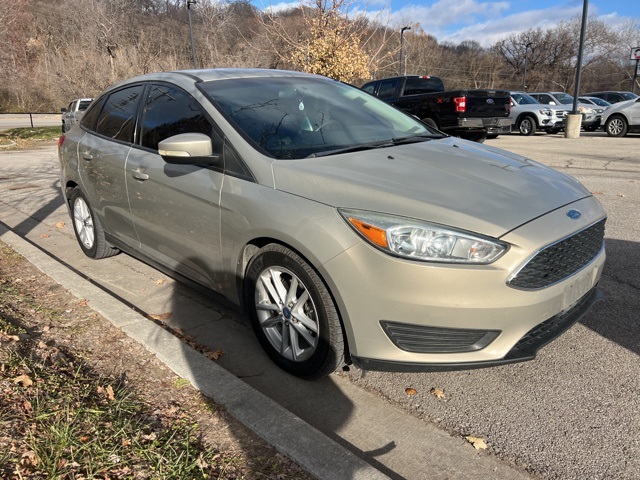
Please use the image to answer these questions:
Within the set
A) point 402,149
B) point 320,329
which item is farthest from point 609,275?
point 320,329

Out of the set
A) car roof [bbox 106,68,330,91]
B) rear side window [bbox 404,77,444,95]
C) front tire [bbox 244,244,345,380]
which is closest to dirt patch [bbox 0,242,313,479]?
front tire [bbox 244,244,345,380]

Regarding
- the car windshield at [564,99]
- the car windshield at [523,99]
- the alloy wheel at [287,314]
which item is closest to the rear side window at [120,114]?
the alloy wheel at [287,314]

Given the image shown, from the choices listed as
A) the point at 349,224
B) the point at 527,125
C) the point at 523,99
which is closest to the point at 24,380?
the point at 349,224

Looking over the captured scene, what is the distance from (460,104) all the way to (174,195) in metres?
10.7

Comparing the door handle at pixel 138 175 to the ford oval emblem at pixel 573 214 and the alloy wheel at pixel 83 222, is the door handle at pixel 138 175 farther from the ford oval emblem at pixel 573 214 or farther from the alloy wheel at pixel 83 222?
the ford oval emblem at pixel 573 214

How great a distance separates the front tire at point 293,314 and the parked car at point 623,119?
55.0ft

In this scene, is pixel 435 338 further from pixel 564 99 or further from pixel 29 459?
pixel 564 99

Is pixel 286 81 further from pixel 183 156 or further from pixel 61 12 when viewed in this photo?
pixel 61 12

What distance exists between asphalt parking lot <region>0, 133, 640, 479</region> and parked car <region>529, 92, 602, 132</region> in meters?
19.0

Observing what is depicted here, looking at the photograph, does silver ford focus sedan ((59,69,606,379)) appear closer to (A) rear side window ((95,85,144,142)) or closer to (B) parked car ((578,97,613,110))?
(A) rear side window ((95,85,144,142))

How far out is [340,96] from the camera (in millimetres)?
3967

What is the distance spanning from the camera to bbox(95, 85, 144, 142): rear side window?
13.6 feet

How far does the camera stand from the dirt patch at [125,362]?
7.34ft

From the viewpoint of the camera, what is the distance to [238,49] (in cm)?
3306
